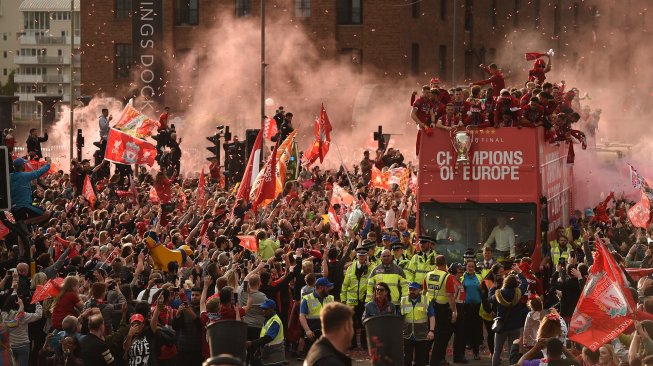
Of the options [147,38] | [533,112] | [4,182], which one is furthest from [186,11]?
[4,182]

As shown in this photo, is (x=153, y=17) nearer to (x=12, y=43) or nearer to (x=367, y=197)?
(x=367, y=197)

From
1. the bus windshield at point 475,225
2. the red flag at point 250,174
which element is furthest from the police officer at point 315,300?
the red flag at point 250,174

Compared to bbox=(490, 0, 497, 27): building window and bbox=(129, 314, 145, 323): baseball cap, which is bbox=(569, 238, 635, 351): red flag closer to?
bbox=(129, 314, 145, 323): baseball cap

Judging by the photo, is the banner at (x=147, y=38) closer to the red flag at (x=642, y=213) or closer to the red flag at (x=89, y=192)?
the red flag at (x=89, y=192)

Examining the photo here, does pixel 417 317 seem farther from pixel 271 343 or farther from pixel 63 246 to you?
pixel 63 246

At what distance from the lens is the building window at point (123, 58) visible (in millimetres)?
65625

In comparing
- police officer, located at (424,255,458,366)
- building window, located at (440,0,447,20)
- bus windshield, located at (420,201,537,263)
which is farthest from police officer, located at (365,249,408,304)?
building window, located at (440,0,447,20)

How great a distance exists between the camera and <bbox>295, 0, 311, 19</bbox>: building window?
63.3 m

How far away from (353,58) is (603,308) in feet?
163

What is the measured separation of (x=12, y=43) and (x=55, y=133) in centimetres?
10810

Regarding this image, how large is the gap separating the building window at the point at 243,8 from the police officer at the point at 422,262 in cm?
4362

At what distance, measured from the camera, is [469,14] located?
225 feet

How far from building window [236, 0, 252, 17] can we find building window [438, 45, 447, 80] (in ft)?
31.1

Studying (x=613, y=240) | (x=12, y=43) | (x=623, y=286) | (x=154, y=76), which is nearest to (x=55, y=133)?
(x=154, y=76)
